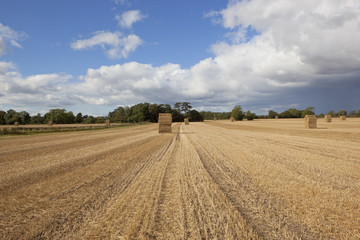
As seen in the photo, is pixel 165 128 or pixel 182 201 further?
pixel 165 128

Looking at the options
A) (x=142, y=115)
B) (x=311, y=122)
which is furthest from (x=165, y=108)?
(x=311, y=122)

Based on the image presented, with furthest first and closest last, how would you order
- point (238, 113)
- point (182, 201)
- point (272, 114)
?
point (272, 114) → point (238, 113) → point (182, 201)

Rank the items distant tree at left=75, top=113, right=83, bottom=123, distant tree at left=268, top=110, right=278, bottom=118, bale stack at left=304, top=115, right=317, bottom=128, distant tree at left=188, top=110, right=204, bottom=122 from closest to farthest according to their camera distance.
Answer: bale stack at left=304, top=115, right=317, bottom=128, distant tree at left=75, top=113, right=83, bottom=123, distant tree at left=268, top=110, right=278, bottom=118, distant tree at left=188, top=110, right=204, bottom=122

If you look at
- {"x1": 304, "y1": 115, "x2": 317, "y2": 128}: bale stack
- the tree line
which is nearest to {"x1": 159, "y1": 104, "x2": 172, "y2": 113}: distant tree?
the tree line

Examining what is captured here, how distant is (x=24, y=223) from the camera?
12.3 feet

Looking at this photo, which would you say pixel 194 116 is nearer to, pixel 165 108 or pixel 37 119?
pixel 165 108

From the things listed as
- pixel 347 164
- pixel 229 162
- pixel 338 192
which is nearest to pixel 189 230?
pixel 338 192

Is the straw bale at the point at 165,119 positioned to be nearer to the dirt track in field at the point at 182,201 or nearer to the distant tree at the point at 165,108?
the dirt track in field at the point at 182,201

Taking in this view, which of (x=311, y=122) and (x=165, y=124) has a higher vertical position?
(x=165, y=124)

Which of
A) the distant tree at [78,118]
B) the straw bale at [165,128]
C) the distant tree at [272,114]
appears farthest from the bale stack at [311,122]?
the distant tree at [78,118]

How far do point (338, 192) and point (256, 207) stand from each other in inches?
96.2

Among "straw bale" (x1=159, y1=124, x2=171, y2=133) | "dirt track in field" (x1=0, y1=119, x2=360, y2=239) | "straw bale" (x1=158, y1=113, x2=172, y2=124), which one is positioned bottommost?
"dirt track in field" (x1=0, y1=119, x2=360, y2=239)

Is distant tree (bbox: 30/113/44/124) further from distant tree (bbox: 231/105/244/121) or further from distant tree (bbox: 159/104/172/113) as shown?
distant tree (bbox: 231/105/244/121)

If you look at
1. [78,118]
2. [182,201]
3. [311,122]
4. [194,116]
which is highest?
[194,116]
